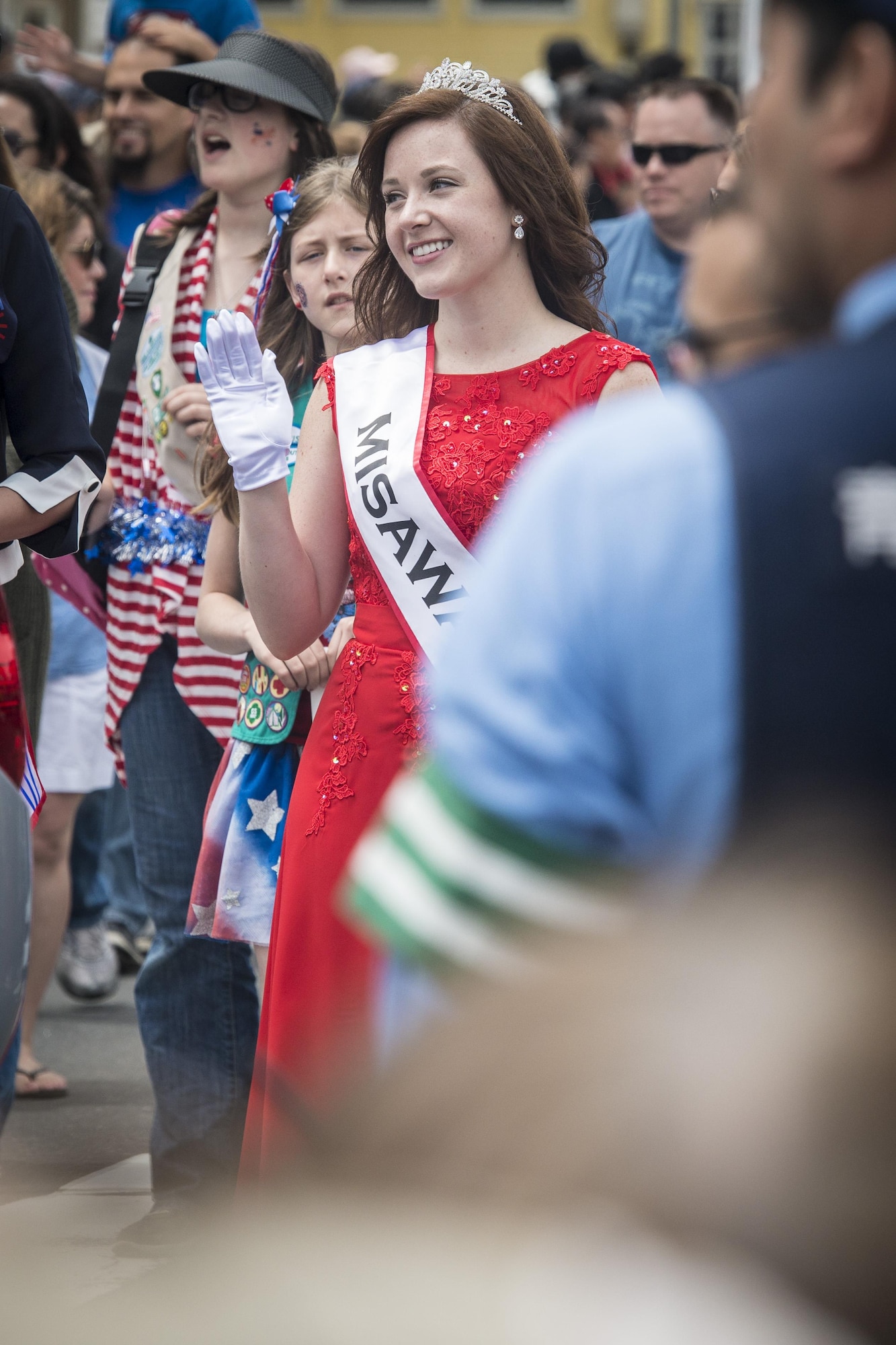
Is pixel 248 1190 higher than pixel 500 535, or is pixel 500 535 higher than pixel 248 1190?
pixel 500 535

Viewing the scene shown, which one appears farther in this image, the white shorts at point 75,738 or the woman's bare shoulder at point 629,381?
the white shorts at point 75,738

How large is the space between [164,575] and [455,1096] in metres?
2.58

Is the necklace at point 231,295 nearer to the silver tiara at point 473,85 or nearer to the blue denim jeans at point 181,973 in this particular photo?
the blue denim jeans at point 181,973

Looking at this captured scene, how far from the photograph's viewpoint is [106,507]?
3.40m

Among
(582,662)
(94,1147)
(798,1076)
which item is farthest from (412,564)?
(798,1076)

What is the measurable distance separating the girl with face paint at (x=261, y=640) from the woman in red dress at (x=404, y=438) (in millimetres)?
298

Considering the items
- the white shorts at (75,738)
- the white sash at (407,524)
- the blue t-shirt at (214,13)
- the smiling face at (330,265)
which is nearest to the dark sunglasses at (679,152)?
the blue t-shirt at (214,13)

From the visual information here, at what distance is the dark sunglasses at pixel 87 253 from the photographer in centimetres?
446

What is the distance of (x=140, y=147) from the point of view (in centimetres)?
503

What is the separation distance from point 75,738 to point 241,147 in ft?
5.32

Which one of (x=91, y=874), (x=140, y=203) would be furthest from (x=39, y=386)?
(x=140, y=203)

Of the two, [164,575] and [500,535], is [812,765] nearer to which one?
[500,535]

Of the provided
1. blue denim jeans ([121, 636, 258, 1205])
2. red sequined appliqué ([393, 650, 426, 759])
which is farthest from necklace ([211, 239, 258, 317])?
red sequined appliqué ([393, 650, 426, 759])

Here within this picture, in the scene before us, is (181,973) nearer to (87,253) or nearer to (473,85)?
(473,85)
